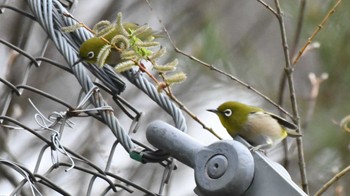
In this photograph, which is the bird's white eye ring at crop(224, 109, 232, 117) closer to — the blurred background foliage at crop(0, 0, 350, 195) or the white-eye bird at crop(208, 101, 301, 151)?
the white-eye bird at crop(208, 101, 301, 151)

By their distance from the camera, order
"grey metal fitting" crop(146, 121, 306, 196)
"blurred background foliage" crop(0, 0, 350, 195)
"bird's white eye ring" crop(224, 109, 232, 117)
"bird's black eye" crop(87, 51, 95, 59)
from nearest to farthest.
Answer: "grey metal fitting" crop(146, 121, 306, 196) < "bird's black eye" crop(87, 51, 95, 59) < "bird's white eye ring" crop(224, 109, 232, 117) < "blurred background foliage" crop(0, 0, 350, 195)

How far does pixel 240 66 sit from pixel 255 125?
40.3 inches

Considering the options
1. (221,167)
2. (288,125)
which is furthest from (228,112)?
(221,167)

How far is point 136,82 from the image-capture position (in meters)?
1.07

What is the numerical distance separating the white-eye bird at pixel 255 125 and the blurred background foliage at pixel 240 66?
16.1 inches

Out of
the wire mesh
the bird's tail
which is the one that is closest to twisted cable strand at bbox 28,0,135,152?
the wire mesh

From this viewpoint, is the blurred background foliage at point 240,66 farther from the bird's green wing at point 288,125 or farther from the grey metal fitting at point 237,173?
the grey metal fitting at point 237,173

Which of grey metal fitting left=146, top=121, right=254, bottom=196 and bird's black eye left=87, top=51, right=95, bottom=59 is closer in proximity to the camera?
grey metal fitting left=146, top=121, right=254, bottom=196

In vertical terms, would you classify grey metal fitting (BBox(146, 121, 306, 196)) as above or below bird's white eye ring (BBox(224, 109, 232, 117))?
above

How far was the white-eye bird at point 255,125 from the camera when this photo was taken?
1.08 metres

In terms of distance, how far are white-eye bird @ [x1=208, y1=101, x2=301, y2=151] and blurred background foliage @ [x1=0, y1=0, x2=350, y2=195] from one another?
1.34ft

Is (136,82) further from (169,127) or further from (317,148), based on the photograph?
(317,148)

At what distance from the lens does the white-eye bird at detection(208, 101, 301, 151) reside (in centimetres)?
108

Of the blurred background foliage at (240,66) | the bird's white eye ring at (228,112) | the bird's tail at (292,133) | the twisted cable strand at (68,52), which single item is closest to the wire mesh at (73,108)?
the twisted cable strand at (68,52)
